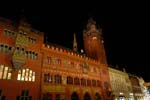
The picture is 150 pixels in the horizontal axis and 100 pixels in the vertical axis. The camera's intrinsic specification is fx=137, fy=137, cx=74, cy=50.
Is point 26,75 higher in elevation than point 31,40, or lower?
lower

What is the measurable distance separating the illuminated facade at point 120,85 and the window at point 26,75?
35.1m

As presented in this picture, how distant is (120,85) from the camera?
60.1 metres

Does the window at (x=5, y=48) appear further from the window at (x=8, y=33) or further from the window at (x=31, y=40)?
the window at (x=31, y=40)

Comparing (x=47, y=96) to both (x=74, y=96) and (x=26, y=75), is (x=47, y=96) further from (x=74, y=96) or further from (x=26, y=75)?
(x=74, y=96)

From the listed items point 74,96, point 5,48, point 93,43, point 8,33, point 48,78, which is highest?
point 93,43

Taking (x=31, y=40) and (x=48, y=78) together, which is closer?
(x=31, y=40)

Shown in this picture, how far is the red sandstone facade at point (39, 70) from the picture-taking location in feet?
84.5

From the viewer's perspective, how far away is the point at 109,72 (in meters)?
55.2

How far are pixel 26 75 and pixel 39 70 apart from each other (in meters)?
3.41

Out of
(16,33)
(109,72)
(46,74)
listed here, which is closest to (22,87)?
(46,74)

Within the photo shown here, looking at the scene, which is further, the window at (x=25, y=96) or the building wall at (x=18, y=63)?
the window at (x=25, y=96)

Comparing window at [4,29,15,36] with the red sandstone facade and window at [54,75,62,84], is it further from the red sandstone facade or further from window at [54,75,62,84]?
window at [54,75,62,84]

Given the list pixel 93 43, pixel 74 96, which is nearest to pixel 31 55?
pixel 74 96

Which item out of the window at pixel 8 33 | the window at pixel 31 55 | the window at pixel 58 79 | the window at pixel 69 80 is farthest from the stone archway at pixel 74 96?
the window at pixel 8 33
